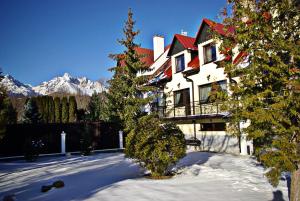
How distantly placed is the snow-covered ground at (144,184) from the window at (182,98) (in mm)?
8989

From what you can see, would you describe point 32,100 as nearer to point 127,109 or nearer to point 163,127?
point 127,109

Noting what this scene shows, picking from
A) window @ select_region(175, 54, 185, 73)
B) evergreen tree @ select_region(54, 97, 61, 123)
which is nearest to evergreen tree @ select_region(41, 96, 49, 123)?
evergreen tree @ select_region(54, 97, 61, 123)

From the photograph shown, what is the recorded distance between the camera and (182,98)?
22.5 metres

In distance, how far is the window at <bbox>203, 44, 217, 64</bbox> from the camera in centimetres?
1908

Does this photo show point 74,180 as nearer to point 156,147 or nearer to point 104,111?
point 156,147

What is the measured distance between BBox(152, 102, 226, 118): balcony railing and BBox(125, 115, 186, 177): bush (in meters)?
6.47

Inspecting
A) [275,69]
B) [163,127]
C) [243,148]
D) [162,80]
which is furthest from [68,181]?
[162,80]

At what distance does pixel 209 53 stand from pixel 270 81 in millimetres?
13556

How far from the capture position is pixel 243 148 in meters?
16.2

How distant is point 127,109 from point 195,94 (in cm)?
568

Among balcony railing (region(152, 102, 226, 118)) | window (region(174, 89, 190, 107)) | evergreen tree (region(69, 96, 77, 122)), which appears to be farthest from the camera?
evergreen tree (region(69, 96, 77, 122))

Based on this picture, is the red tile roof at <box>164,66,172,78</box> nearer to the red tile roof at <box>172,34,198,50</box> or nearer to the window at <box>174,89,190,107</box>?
the window at <box>174,89,190,107</box>

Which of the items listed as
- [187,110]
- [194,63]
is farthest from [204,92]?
[194,63]

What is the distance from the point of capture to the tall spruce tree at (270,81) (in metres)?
5.96
